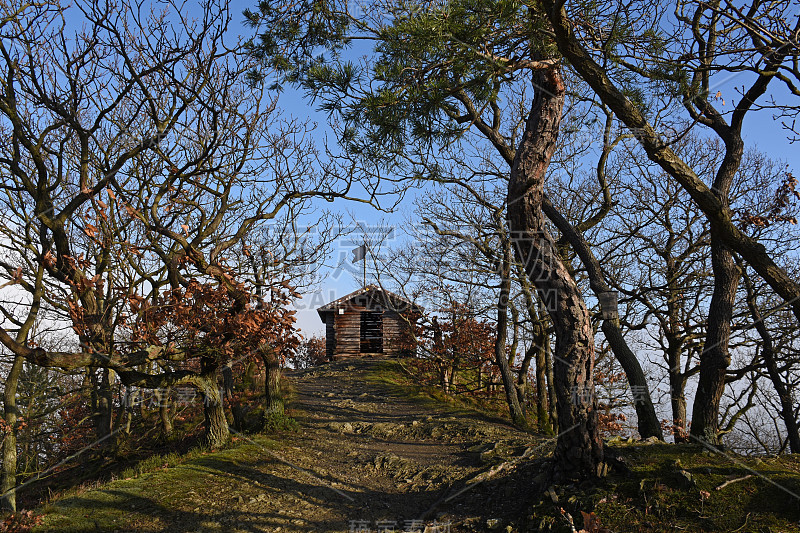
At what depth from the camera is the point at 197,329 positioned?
7199 mm

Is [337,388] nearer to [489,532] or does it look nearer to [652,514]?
[489,532]

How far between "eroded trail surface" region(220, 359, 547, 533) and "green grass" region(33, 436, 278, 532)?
0.44 metres

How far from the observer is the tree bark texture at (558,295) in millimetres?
4855

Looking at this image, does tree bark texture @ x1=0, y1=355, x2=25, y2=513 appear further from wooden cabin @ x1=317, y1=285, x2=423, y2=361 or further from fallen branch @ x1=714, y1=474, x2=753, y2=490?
wooden cabin @ x1=317, y1=285, x2=423, y2=361

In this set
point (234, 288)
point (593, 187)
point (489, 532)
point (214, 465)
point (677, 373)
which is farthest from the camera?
point (593, 187)

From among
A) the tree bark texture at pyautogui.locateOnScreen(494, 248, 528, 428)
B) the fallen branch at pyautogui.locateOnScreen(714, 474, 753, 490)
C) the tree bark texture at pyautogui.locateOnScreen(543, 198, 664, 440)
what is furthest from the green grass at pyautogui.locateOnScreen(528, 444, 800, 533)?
the tree bark texture at pyautogui.locateOnScreen(494, 248, 528, 428)

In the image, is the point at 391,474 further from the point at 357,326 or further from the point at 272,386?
the point at 357,326

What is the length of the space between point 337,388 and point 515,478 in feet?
29.6

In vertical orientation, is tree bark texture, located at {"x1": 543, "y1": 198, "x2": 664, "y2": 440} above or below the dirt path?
above

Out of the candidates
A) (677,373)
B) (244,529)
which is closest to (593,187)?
(677,373)

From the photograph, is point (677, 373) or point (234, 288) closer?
point (234, 288)

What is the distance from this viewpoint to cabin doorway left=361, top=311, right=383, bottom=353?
24.4 metres

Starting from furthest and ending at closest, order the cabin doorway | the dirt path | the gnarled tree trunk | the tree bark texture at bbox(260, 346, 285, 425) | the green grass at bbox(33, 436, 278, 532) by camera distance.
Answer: the cabin doorway → the tree bark texture at bbox(260, 346, 285, 425) → the gnarled tree trunk → the dirt path → the green grass at bbox(33, 436, 278, 532)

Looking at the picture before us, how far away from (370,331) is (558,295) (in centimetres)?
2013
